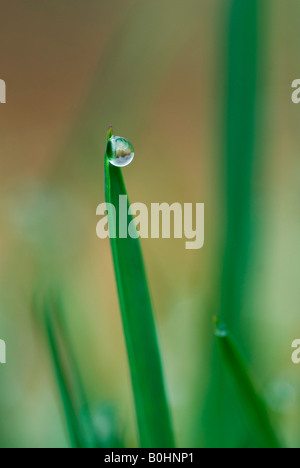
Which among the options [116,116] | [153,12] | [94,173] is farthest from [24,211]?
[153,12]

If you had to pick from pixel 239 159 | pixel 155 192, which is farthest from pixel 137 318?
pixel 155 192

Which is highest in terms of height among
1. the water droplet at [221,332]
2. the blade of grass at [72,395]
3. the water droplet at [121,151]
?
the water droplet at [121,151]

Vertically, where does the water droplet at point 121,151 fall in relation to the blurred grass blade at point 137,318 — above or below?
above

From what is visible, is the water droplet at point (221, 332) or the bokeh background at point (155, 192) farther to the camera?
the bokeh background at point (155, 192)

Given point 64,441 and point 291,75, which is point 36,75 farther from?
point 64,441
